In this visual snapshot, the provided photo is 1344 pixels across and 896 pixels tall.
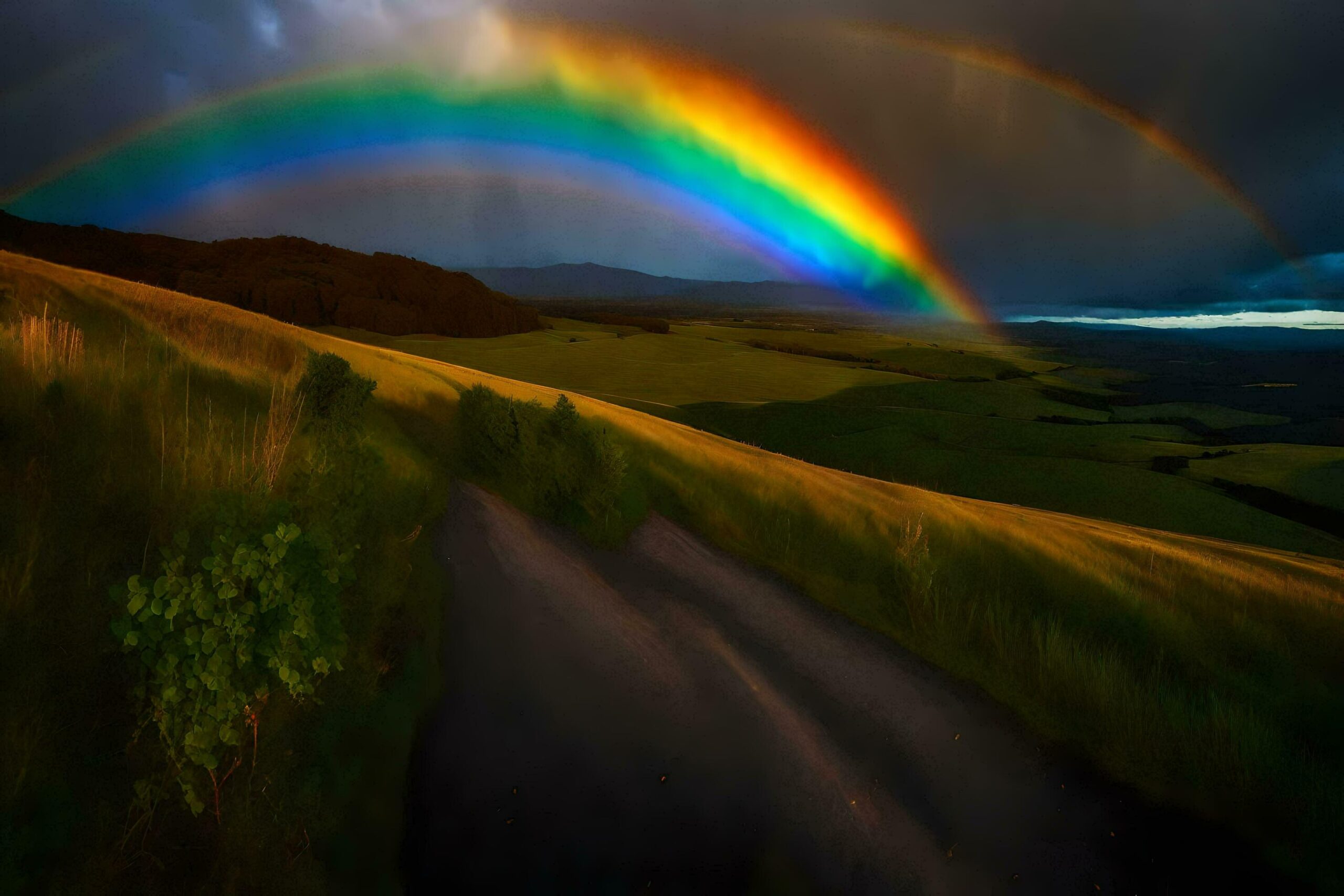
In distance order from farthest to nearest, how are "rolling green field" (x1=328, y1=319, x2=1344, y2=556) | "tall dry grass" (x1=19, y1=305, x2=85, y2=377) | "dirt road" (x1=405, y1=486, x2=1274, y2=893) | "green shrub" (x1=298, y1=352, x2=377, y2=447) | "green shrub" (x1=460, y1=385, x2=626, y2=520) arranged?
"rolling green field" (x1=328, y1=319, x2=1344, y2=556)
"green shrub" (x1=460, y1=385, x2=626, y2=520)
"green shrub" (x1=298, y1=352, x2=377, y2=447)
"tall dry grass" (x1=19, y1=305, x2=85, y2=377)
"dirt road" (x1=405, y1=486, x2=1274, y2=893)

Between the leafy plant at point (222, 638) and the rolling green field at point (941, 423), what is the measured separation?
31.6 meters

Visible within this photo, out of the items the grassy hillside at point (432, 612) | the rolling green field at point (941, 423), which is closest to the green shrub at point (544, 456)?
the grassy hillside at point (432, 612)

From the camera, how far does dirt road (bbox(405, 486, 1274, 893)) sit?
4602 mm

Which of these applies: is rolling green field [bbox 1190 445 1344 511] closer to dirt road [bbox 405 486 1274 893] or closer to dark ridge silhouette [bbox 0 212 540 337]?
dirt road [bbox 405 486 1274 893]

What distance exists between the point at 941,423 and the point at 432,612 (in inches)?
1728

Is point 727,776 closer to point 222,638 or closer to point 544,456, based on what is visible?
point 222,638

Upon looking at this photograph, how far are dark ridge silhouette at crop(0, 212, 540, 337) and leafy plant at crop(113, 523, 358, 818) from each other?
71.8m

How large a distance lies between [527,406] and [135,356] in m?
5.57

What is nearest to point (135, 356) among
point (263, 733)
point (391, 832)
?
point (263, 733)

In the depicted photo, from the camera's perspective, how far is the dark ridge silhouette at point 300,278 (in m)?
70.6

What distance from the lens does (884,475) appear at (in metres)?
33.3

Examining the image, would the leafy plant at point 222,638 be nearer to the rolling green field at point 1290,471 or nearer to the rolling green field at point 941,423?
the rolling green field at point 941,423

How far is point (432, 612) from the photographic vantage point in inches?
255

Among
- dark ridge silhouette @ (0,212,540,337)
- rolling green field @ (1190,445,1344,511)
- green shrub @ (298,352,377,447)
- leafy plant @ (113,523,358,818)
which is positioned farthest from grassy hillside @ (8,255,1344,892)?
dark ridge silhouette @ (0,212,540,337)
